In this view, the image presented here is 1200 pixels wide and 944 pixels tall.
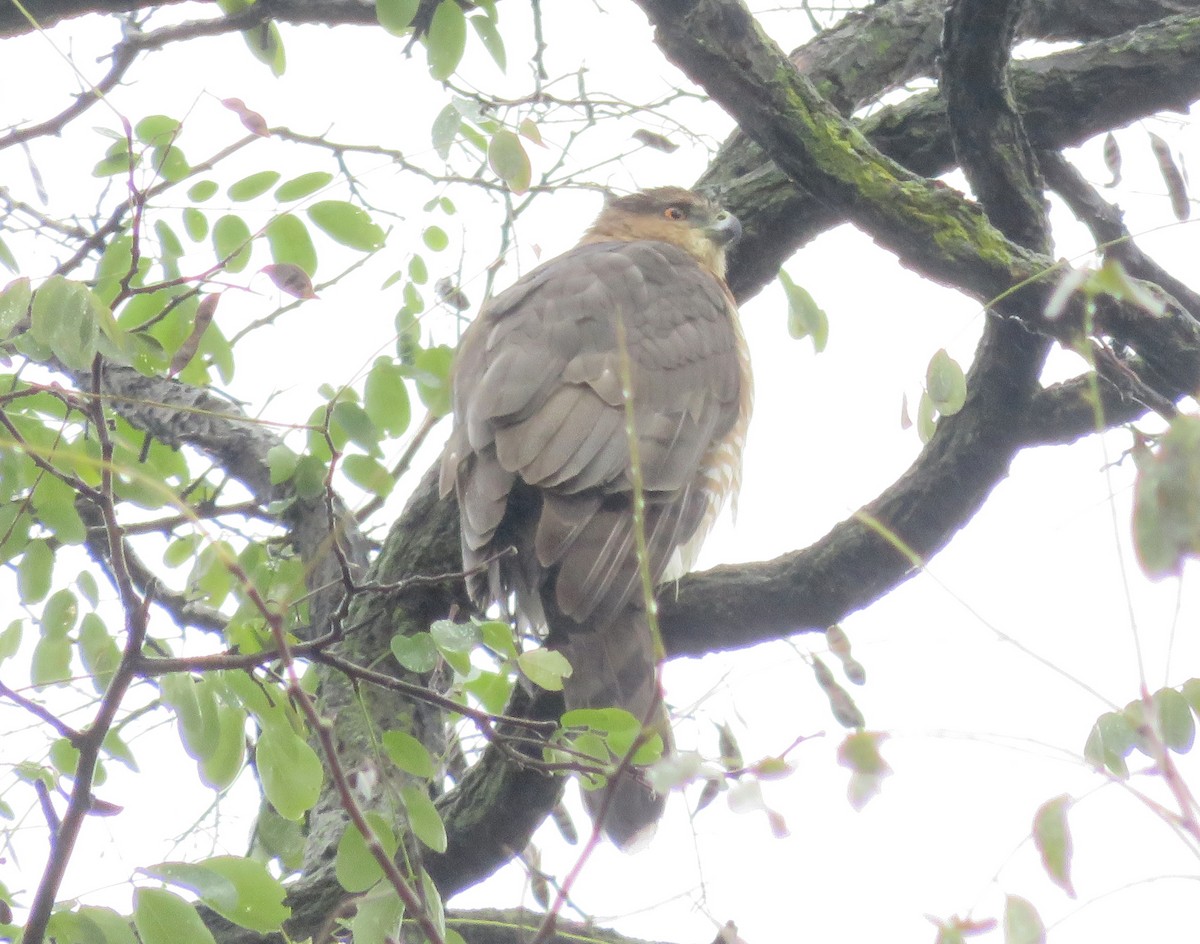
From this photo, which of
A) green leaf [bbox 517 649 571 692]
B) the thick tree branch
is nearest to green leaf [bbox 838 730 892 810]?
green leaf [bbox 517 649 571 692]

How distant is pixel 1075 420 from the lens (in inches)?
Answer: 130

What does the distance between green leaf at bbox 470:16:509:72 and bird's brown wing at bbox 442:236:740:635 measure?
0.66m

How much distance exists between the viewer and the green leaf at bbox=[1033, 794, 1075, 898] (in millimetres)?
1516

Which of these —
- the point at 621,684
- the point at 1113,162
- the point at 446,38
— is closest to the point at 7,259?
the point at 446,38

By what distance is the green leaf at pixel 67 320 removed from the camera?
220 centimetres

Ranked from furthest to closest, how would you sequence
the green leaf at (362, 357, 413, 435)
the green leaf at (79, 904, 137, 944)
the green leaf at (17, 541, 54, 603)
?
the green leaf at (362, 357, 413, 435) → the green leaf at (17, 541, 54, 603) → the green leaf at (79, 904, 137, 944)

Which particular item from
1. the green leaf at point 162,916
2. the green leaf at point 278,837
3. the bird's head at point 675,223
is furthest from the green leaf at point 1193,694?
the bird's head at point 675,223

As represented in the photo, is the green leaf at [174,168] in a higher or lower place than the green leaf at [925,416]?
higher

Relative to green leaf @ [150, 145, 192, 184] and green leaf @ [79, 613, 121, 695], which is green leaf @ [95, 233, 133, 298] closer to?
green leaf @ [150, 145, 192, 184]

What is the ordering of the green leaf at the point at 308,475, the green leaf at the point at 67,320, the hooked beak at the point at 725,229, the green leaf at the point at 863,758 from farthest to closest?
1. the hooked beak at the point at 725,229
2. the green leaf at the point at 308,475
3. the green leaf at the point at 67,320
4. the green leaf at the point at 863,758

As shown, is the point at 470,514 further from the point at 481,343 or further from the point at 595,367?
the point at 481,343

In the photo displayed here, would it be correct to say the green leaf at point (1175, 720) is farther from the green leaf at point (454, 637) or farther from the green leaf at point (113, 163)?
the green leaf at point (113, 163)

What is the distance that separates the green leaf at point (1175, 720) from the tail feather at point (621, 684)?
1.36 meters

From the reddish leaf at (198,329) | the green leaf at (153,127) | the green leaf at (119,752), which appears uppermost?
the green leaf at (153,127)
